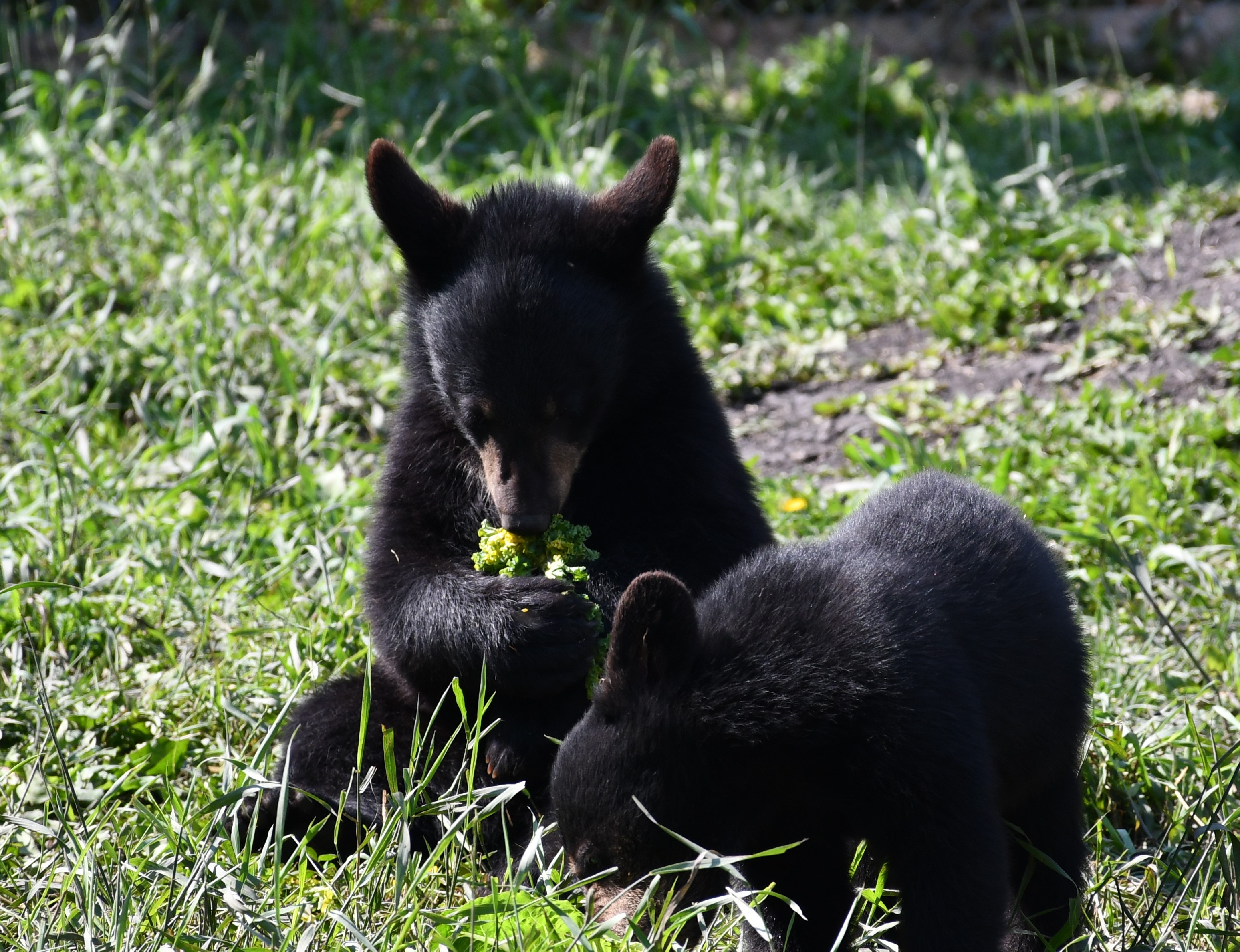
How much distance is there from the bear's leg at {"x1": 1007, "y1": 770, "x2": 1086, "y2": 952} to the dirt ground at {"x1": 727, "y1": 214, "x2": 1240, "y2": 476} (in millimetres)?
2418

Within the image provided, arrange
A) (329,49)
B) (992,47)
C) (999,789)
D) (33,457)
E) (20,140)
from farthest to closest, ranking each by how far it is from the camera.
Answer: (992,47) → (329,49) → (20,140) → (33,457) → (999,789)

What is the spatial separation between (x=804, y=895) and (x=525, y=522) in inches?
42.4

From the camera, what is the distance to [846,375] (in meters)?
6.04

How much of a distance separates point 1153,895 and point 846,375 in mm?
3340

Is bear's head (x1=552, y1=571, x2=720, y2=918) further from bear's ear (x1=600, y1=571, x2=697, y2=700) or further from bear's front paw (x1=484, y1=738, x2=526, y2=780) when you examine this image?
bear's front paw (x1=484, y1=738, x2=526, y2=780)

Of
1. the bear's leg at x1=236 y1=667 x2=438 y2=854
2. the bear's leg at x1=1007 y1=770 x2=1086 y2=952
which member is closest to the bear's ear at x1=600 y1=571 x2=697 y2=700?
the bear's leg at x1=236 y1=667 x2=438 y2=854

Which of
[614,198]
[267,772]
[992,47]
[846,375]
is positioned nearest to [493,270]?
[614,198]

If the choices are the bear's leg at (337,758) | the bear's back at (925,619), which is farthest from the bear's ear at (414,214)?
the bear's back at (925,619)

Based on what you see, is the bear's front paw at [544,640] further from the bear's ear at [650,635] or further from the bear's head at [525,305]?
the bear's ear at [650,635]

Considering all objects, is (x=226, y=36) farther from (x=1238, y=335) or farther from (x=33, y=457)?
(x=1238, y=335)

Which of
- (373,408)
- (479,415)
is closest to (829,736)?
(479,415)

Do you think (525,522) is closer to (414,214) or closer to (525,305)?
(525,305)

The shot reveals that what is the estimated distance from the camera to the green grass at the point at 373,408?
2.93m

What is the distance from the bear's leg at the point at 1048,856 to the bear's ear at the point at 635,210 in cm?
171
